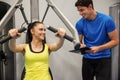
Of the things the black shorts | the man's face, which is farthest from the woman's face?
the black shorts

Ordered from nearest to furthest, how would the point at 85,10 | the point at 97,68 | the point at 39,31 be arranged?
the point at 39,31, the point at 85,10, the point at 97,68

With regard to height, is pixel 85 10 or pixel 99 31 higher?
pixel 85 10

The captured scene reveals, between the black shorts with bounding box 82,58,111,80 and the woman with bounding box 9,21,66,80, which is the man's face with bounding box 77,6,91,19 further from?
the black shorts with bounding box 82,58,111,80


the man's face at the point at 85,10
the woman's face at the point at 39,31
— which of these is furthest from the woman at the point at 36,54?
the man's face at the point at 85,10

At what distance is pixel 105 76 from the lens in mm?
2318

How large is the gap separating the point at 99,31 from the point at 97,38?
7cm

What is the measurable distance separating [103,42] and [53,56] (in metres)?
1.12

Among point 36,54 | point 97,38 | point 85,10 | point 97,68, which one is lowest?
point 97,68

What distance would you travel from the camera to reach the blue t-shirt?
2279 millimetres

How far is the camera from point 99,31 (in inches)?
91.0

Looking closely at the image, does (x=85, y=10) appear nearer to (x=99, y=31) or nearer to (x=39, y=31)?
(x=99, y=31)

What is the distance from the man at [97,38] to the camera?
2262 millimetres

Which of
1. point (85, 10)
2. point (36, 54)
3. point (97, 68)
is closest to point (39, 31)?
point (36, 54)

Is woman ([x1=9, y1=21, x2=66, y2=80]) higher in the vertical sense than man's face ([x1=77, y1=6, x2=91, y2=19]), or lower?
lower
